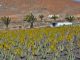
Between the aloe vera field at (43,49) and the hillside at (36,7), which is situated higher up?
the aloe vera field at (43,49)

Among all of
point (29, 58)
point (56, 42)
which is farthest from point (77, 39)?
point (29, 58)

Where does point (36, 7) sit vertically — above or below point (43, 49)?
below

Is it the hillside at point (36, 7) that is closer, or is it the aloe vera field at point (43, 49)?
the aloe vera field at point (43, 49)

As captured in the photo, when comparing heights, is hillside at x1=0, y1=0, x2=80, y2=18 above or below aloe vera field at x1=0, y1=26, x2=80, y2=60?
below

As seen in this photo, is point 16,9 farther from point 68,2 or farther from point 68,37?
point 68,37

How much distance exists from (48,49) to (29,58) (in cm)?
203

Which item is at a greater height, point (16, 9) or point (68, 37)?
point (68, 37)

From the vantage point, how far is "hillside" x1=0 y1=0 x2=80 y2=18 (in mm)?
116062

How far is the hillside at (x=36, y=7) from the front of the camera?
116 metres

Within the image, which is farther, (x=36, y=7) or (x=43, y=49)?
(x=36, y=7)

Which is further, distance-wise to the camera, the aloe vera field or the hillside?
the hillside

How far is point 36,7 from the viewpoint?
121188 mm

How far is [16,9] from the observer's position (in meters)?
119

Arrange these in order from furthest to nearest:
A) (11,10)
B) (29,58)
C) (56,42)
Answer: (11,10) < (56,42) < (29,58)
